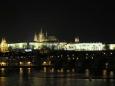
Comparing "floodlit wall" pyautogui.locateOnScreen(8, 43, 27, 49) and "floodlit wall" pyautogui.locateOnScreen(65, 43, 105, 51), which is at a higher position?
"floodlit wall" pyautogui.locateOnScreen(8, 43, 27, 49)

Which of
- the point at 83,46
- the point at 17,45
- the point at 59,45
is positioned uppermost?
the point at 17,45

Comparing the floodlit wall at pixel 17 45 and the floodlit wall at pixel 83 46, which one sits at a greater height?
the floodlit wall at pixel 17 45

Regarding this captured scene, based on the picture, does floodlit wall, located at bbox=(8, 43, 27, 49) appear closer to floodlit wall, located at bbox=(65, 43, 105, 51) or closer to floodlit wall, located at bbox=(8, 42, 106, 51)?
floodlit wall, located at bbox=(8, 42, 106, 51)

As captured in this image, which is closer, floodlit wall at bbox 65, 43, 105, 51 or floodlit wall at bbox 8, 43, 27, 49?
floodlit wall at bbox 65, 43, 105, 51

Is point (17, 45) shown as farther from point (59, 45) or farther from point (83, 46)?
point (83, 46)

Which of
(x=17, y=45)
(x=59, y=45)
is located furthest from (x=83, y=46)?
(x=17, y=45)

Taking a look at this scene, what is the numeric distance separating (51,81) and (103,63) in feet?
84.2

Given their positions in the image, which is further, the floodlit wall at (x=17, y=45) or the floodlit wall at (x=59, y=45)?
the floodlit wall at (x=17, y=45)

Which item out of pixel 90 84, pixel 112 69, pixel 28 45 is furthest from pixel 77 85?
pixel 28 45

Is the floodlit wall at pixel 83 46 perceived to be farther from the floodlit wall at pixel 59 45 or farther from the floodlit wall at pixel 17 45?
the floodlit wall at pixel 17 45

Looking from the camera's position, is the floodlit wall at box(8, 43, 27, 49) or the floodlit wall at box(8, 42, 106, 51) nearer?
the floodlit wall at box(8, 42, 106, 51)

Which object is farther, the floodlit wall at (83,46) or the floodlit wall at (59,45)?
the floodlit wall at (59,45)

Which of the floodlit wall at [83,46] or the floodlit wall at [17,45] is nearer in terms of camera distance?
→ the floodlit wall at [83,46]

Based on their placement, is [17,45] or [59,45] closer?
[59,45]
